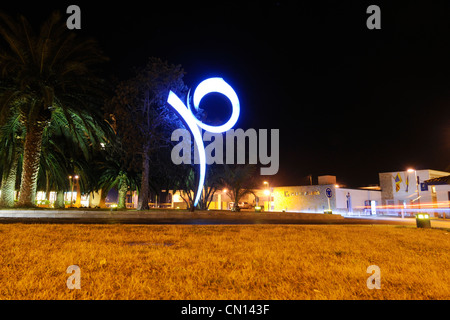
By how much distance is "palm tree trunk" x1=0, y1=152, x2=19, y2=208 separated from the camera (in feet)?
60.2

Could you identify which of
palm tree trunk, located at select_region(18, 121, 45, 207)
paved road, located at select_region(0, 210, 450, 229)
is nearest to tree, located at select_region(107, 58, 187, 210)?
paved road, located at select_region(0, 210, 450, 229)

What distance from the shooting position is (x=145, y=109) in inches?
915

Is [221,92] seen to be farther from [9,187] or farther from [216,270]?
[216,270]

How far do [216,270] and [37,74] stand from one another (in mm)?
17740

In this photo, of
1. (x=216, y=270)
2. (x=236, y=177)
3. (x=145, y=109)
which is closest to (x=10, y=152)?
(x=145, y=109)

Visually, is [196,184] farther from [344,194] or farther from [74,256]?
[344,194]

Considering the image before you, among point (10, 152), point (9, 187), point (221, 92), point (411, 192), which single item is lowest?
point (9, 187)

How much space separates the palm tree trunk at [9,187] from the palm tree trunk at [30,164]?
3.50ft

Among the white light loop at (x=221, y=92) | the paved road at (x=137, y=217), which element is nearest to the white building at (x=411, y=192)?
the paved road at (x=137, y=217)

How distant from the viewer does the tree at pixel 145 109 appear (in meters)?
22.2

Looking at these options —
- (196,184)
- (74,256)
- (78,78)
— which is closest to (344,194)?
(196,184)

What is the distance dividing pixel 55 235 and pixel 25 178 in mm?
12427

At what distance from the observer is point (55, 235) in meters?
A: 8.13
